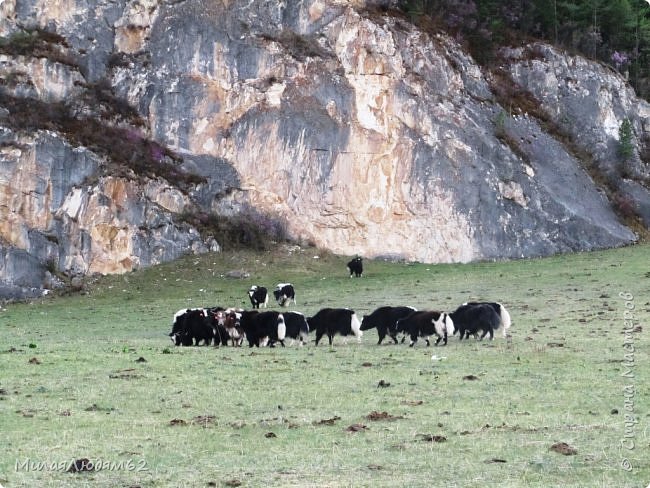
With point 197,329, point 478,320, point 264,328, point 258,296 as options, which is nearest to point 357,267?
point 258,296

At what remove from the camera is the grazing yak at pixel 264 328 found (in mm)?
25266

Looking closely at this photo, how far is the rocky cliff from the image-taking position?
169 ft

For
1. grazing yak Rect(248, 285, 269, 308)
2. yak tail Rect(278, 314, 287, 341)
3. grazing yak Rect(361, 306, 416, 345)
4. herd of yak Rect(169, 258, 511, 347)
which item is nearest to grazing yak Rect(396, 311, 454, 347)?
herd of yak Rect(169, 258, 511, 347)

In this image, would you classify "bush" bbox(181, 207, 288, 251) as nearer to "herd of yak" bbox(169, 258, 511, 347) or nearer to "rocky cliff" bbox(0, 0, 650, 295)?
"rocky cliff" bbox(0, 0, 650, 295)

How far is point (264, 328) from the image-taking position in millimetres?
25469

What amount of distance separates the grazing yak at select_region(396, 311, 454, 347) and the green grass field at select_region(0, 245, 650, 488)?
1.23 feet

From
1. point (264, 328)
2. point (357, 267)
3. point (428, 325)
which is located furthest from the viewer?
point (357, 267)

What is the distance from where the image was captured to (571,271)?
146 ft

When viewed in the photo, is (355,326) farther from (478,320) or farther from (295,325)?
(478,320)

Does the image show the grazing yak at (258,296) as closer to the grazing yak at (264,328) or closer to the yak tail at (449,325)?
the grazing yak at (264,328)

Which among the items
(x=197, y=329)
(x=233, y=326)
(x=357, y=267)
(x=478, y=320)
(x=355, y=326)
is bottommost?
(x=197, y=329)

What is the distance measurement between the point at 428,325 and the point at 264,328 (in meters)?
4.41

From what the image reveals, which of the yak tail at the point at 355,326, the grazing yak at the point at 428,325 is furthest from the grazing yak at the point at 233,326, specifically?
the grazing yak at the point at 428,325

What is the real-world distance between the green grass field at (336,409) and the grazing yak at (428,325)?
0.37 m
